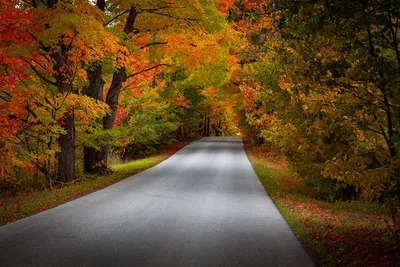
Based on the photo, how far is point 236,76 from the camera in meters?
24.9

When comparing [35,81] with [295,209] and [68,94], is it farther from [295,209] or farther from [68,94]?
[295,209]

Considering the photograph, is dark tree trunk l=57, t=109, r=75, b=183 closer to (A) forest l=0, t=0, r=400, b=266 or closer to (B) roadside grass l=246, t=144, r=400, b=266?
(A) forest l=0, t=0, r=400, b=266

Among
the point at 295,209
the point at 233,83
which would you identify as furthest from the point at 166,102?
the point at 295,209

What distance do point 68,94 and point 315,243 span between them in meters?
9.90

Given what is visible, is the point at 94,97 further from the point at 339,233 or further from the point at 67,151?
the point at 339,233

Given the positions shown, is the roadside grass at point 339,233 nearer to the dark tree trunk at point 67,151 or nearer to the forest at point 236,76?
the forest at point 236,76

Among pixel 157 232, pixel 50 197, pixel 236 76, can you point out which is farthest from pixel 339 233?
pixel 236 76

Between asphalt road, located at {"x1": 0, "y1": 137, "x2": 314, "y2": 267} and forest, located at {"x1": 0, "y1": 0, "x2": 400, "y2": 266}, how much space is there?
5.83 feet

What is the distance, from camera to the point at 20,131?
1287 centimetres

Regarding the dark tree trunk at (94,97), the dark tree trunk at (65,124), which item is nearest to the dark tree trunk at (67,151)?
the dark tree trunk at (65,124)

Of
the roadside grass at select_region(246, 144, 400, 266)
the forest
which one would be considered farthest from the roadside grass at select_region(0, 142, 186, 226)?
the roadside grass at select_region(246, 144, 400, 266)

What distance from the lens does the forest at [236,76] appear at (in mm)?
4797

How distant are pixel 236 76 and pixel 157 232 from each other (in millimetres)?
18766

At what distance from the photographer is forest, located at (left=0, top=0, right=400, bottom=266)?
4.80 metres
